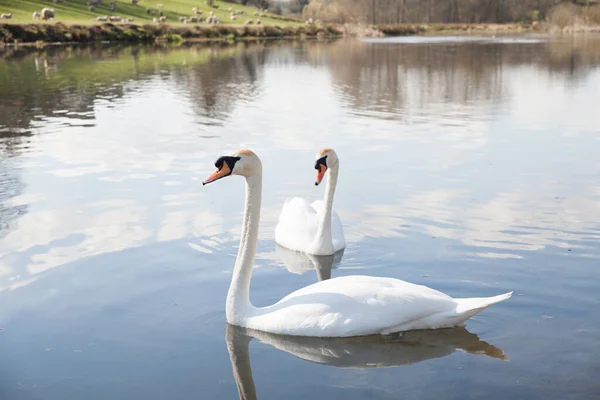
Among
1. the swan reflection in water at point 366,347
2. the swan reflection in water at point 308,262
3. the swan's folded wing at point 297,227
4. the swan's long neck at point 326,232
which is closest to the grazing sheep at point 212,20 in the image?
the swan's folded wing at point 297,227

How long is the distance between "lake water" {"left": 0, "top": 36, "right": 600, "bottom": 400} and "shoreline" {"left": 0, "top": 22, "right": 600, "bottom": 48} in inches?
1345

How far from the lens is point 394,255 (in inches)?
A: 327

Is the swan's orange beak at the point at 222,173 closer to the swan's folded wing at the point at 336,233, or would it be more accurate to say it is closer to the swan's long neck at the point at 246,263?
the swan's long neck at the point at 246,263

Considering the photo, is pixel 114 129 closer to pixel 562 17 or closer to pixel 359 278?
pixel 359 278

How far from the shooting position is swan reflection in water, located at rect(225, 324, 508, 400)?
5.88 meters

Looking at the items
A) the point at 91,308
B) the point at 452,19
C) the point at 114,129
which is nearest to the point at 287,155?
the point at 114,129

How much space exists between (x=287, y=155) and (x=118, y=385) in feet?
28.0

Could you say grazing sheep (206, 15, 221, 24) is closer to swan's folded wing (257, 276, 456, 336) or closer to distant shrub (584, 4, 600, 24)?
distant shrub (584, 4, 600, 24)

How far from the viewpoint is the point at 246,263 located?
21.0 ft

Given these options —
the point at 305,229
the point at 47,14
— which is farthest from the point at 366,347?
the point at 47,14

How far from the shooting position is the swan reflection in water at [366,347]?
19.3ft

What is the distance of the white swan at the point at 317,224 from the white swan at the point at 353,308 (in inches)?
81.4

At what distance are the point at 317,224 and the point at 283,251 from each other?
46cm

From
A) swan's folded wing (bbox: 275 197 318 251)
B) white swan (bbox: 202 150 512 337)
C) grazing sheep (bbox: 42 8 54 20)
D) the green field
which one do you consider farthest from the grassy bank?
white swan (bbox: 202 150 512 337)
